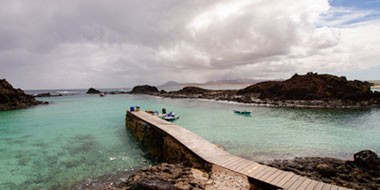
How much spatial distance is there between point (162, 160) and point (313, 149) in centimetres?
1088

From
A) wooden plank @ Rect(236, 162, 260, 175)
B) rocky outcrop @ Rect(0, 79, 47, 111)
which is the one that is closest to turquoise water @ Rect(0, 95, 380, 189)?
wooden plank @ Rect(236, 162, 260, 175)

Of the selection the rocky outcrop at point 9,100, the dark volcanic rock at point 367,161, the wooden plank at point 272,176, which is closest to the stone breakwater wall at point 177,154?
the wooden plank at point 272,176

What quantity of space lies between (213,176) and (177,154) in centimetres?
381

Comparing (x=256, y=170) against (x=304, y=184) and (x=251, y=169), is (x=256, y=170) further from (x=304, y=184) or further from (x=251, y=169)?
(x=304, y=184)

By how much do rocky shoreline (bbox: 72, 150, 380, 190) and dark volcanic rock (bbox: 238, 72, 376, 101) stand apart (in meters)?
40.2

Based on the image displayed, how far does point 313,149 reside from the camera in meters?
13.7

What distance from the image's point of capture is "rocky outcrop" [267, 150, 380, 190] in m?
8.27

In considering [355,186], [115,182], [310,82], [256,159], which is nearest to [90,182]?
[115,182]

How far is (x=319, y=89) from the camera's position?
46531mm

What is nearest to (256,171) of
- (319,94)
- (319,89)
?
(319,94)

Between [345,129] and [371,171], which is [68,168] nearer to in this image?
[371,171]

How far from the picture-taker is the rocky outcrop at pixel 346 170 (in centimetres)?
827

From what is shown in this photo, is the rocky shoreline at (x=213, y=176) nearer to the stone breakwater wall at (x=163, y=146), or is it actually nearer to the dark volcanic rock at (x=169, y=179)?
the dark volcanic rock at (x=169, y=179)

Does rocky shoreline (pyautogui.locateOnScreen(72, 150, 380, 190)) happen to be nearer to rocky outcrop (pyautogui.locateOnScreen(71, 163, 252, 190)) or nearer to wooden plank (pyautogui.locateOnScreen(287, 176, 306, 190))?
rocky outcrop (pyautogui.locateOnScreen(71, 163, 252, 190))
